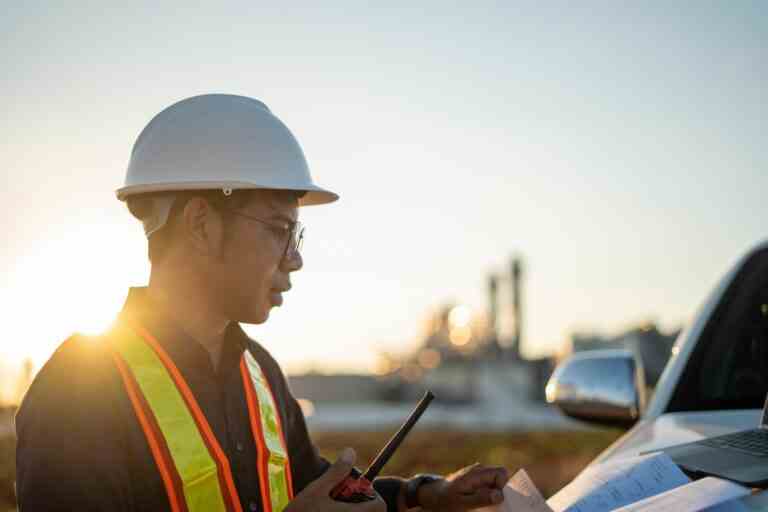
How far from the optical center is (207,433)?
2545 millimetres

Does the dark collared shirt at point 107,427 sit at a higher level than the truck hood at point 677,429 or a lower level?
higher

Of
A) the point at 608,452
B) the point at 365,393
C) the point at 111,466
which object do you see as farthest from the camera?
the point at 365,393

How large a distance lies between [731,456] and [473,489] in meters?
0.69

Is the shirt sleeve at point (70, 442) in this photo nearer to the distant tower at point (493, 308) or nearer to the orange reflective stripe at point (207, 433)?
the orange reflective stripe at point (207, 433)

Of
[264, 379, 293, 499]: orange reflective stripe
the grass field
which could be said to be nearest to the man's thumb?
[264, 379, 293, 499]: orange reflective stripe

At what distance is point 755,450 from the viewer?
7.78 feet

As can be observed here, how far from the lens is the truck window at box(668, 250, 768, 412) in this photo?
11.7 ft

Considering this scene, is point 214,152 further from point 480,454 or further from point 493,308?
point 493,308

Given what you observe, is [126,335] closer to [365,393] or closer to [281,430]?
[281,430]

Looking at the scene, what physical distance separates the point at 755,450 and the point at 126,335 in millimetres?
1712

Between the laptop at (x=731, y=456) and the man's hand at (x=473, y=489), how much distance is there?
0.48 m

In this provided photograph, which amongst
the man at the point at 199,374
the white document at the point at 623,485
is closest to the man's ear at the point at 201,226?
the man at the point at 199,374

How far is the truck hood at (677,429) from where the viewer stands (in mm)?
2967

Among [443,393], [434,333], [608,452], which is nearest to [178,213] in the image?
[608,452]
